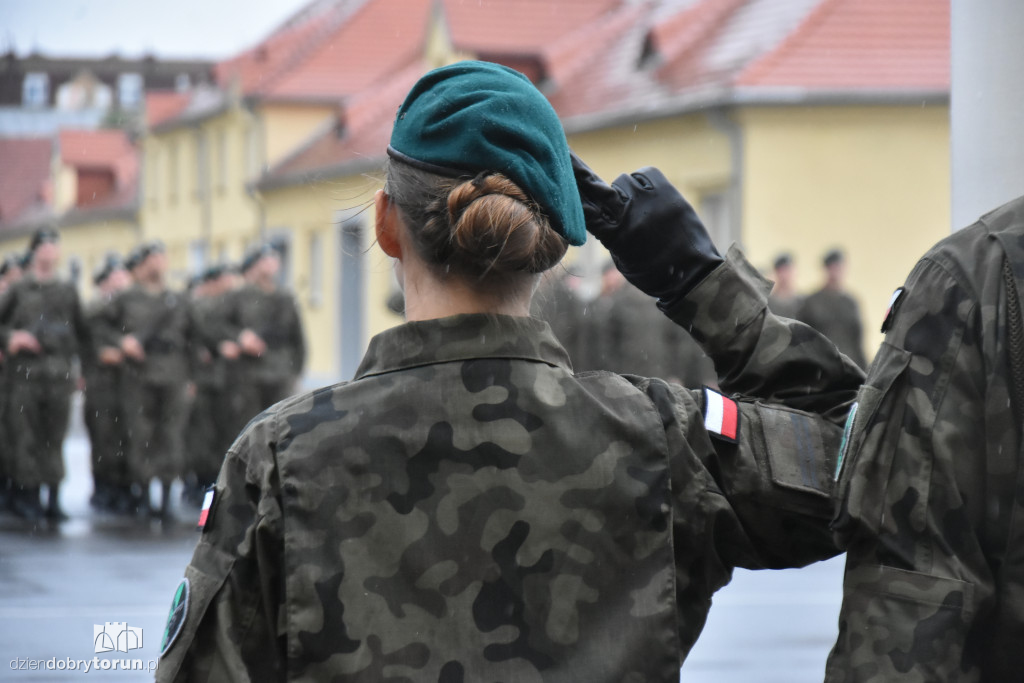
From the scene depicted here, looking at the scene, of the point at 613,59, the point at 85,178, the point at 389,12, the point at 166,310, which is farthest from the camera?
the point at 85,178

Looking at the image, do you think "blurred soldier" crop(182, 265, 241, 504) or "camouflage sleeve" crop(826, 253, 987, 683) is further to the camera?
"blurred soldier" crop(182, 265, 241, 504)

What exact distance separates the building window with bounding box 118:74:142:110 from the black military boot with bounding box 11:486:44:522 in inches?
1636

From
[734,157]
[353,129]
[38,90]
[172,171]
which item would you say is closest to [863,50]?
[734,157]

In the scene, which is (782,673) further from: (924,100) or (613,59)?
(613,59)

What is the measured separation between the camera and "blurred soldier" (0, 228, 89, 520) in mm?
10812

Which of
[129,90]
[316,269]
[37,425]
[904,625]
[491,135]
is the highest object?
[491,135]

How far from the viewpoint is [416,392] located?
1.76 meters

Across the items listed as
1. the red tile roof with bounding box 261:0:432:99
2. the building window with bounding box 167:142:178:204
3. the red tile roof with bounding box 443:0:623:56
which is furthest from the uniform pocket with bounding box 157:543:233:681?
the building window with bounding box 167:142:178:204

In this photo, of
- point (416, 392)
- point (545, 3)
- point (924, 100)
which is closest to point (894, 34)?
point (924, 100)

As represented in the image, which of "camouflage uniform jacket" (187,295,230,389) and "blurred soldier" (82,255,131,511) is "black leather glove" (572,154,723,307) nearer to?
"blurred soldier" (82,255,131,511)

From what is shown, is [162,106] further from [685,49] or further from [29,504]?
[29,504]

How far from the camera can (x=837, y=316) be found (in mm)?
14109

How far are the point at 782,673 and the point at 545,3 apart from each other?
958 inches

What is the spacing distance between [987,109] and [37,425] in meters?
9.66
